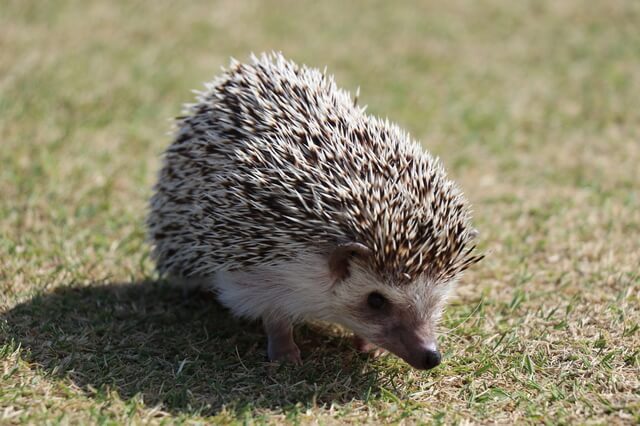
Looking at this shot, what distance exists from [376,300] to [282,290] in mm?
495

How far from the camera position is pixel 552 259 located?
5.46 meters

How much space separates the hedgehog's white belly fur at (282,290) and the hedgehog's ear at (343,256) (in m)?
0.04

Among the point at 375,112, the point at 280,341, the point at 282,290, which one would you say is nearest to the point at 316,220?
the point at 282,290

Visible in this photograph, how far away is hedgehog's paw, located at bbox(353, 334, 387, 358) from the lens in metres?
4.31

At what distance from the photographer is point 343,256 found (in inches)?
152

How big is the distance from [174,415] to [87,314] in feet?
3.95

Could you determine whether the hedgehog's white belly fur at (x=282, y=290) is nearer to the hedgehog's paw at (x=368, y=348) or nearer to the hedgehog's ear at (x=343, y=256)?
the hedgehog's ear at (x=343, y=256)

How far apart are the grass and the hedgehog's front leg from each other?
10 cm

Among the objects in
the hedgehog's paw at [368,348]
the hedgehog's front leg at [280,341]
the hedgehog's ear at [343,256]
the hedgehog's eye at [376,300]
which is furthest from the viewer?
the hedgehog's paw at [368,348]

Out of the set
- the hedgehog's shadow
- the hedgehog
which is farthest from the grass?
the hedgehog

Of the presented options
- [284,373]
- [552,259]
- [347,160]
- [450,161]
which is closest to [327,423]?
[284,373]

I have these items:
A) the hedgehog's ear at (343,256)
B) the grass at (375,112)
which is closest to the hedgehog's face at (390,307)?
the hedgehog's ear at (343,256)

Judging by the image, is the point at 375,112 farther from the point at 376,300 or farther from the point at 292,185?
the point at 376,300

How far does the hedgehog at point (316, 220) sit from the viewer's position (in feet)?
12.6
